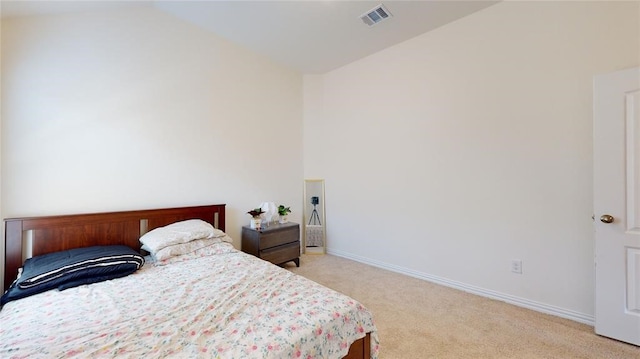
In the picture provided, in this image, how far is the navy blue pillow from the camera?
64.8 inches

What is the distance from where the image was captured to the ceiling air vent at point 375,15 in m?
2.69

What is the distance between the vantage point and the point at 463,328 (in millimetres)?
2098

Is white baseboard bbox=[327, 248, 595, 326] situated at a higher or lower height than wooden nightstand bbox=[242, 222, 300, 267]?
Result: lower

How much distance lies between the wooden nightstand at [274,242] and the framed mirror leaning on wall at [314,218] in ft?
2.17

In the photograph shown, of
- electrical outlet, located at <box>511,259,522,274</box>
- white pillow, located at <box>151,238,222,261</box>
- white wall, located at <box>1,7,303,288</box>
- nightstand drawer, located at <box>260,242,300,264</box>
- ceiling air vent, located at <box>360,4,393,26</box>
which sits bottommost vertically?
nightstand drawer, located at <box>260,242,300,264</box>

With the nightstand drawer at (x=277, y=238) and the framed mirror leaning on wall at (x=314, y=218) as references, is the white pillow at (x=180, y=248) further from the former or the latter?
the framed mirror leaning on wall at (x=314, y=218)

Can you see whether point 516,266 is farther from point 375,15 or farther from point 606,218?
point 375,15

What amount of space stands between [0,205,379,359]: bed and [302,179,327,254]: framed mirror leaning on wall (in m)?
2.05

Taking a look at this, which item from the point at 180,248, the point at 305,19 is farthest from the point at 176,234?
the point at 305,19

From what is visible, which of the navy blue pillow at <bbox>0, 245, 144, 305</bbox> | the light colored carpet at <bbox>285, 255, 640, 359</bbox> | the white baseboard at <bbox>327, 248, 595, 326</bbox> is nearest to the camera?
the navy blue pillow at <bbox>0, 245, 144, 305</bbox>

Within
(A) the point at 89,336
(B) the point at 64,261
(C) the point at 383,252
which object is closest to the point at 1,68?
(B) the point at 64,261

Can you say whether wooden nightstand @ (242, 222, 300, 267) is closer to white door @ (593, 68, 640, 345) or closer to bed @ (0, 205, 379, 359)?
bed @ (0, 205, 379, 359)

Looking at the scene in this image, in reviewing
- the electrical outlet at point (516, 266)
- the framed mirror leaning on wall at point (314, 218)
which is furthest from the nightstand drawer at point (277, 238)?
the electrical outlet at point (516, 266)

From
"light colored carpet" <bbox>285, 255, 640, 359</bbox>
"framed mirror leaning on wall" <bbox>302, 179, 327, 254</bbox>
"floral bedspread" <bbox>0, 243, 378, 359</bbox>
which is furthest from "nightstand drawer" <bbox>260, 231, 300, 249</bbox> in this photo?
"floral bedspread" <bbox>0, 243, 378, 359</bbox>
